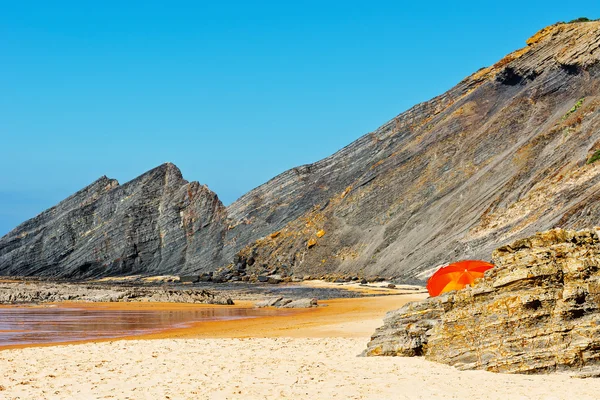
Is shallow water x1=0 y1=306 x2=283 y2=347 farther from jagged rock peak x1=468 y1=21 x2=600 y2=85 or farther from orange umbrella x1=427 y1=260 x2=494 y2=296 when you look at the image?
jagged rock peak x1=468 y1=21 x2=600 y2=85

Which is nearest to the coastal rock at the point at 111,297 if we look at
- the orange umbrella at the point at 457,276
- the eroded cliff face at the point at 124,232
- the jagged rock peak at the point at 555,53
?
the orange umbrella at the point at 457,276

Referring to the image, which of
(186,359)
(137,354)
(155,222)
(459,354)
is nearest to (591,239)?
(459,354)

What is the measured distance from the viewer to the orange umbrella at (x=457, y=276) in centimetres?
1931

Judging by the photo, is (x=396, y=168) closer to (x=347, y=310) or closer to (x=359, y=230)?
(x=359, y=230)

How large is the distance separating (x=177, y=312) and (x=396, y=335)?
54.6 feet

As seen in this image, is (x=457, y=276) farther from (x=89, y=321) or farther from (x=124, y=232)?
(x=124, y=232)

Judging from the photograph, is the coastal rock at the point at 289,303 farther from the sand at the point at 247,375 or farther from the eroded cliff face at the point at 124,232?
the eroded cliff face at the point at 124,232

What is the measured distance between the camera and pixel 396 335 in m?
14.8

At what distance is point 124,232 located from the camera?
80750mm

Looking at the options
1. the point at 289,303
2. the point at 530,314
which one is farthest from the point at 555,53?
the point at 530,314

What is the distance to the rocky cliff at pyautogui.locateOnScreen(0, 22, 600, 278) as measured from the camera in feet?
162

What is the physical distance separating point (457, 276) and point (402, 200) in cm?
4198

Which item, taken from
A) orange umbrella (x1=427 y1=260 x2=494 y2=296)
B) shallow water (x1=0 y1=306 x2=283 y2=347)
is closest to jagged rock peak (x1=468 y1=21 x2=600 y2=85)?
shallow water (x1=0 y1=306 x2=283 y2=347)

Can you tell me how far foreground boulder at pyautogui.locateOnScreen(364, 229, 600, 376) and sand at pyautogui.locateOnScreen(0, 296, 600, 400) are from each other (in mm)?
383
